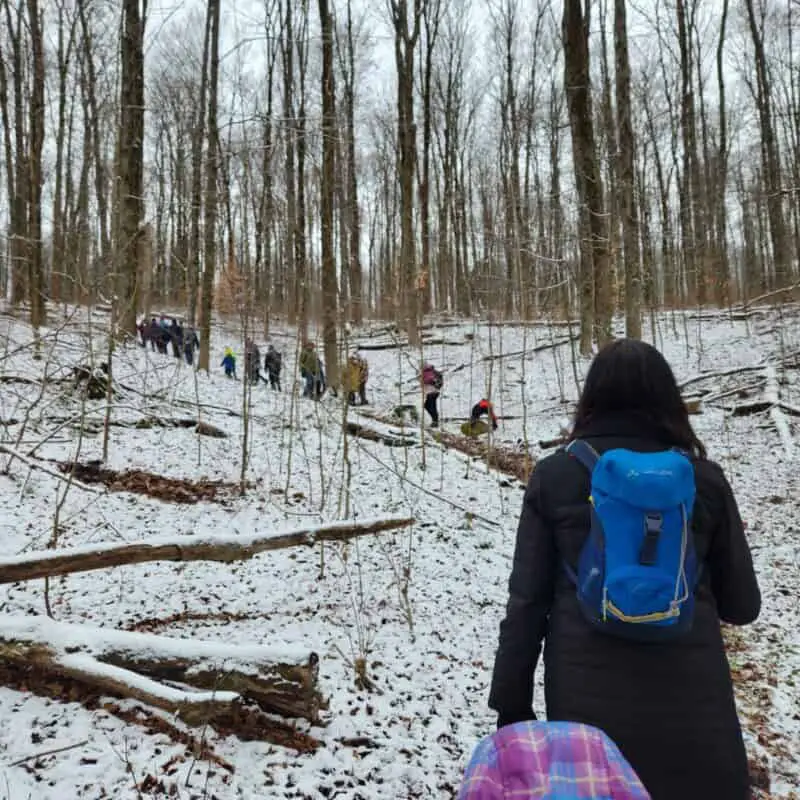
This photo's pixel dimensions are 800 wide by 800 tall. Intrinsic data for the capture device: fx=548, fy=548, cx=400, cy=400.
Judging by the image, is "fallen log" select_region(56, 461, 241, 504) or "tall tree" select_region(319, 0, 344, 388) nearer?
"fallen log" select_region(56, 461, 241, 504)

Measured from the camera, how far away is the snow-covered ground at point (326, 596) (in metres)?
2.82

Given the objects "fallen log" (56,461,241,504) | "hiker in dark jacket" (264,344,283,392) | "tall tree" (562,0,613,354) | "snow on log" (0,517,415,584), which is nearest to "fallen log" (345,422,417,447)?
"fallen log" (56,461,241,504)

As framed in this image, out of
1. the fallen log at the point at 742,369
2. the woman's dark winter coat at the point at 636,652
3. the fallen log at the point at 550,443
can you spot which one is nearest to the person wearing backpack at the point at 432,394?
the fallen log at the point at 550,443

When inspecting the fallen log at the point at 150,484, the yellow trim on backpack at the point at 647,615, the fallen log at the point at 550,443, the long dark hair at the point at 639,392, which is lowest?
the fallen log at the point at 150,484

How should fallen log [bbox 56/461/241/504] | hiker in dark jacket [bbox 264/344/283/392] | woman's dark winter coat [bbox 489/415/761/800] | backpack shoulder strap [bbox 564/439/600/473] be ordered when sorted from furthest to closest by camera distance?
hiker in dark jacket [bbox 264/344/283/392], fallen log [bbox 56/461/241/504], backpack shoulder strap [bbox 564/439/600/473], woman's dark winter coat [bbox 489/415/761/800]

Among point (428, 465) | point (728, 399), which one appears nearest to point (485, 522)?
point (428, 465)

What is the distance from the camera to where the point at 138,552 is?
150 inches

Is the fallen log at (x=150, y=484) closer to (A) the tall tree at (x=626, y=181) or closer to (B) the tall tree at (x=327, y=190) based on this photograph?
(B) the tall tree at (x=327, y=190)

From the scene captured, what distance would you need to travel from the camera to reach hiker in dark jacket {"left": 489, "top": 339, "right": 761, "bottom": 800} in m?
1.33

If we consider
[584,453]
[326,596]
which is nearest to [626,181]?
[326,596]

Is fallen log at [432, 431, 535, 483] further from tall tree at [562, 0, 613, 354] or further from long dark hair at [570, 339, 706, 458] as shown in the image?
long dark hair at [570, 339, 706, 458]

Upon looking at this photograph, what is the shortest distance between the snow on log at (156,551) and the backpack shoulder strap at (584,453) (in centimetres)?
328

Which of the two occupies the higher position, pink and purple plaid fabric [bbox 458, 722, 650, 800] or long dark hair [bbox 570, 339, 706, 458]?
long dark hair [bbox 570, 339, 706, 458]

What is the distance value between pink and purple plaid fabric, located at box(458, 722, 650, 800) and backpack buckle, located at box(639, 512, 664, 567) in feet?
1.58
